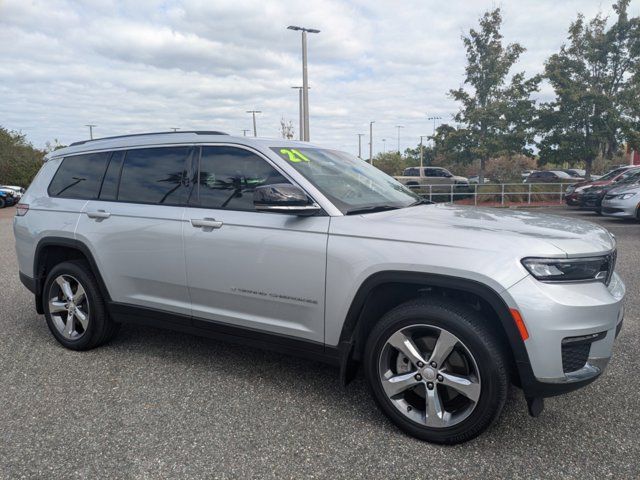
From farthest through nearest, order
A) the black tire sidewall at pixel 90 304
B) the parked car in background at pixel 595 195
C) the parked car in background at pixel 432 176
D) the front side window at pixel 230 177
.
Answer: the parked car in background at pixel 432 176
the parked car in background at pixel 595 195
the black tire sidewall at pixel 90 304
the front side window at pixel 230 177

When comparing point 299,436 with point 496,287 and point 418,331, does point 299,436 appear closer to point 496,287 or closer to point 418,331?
point 418,331

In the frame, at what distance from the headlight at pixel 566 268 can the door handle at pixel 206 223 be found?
6.31 feet

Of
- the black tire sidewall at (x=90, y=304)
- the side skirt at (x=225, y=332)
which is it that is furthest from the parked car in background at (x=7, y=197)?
the side skirt at (x=225, y=332)

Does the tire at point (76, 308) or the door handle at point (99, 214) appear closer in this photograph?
the door handle at point (99, 214)

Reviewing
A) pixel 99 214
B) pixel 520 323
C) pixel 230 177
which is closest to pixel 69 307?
pixel 99 214

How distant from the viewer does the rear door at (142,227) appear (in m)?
3.65

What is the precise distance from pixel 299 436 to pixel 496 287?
4.52 ft

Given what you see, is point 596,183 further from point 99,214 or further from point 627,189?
point 99,214

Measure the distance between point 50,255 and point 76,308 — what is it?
600 mm

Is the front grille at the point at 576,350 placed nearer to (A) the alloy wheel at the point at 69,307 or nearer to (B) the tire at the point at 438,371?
(B) the tire at the point at 438,371

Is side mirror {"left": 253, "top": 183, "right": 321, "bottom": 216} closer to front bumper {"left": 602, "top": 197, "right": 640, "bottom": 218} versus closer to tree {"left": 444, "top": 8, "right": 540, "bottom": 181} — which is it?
front bumper {"left": 602, "top": 197, "right": 640, "bottom": 218}

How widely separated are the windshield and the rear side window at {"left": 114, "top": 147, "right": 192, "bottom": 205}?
0.78m

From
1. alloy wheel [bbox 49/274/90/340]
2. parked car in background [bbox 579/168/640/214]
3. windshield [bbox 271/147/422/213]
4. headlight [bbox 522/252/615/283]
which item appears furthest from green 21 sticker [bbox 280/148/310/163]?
parked car in background [bbox 579/168/640/214]

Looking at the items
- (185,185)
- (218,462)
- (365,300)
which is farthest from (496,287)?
(185,185)
